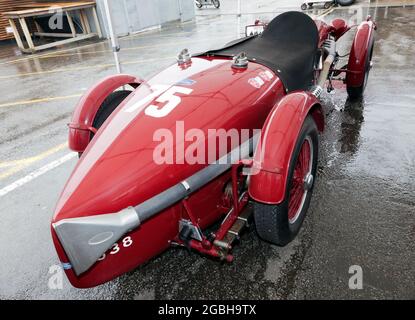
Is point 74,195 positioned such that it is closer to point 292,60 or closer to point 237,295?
point 237,295

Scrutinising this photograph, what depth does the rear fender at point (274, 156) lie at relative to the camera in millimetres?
1905

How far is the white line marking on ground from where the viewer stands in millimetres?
3426

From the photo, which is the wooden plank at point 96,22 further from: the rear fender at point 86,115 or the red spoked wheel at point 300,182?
the red spoked wheel at point 300,182

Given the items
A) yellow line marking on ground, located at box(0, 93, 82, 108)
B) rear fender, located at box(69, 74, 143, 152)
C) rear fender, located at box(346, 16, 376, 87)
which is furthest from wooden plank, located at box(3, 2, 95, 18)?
rear fender, located at box(346, 16, 376, 87)

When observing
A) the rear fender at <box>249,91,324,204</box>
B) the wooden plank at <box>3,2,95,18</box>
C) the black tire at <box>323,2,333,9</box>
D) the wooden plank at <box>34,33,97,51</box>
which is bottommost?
the black tire at <box>323,2,333,9</box>

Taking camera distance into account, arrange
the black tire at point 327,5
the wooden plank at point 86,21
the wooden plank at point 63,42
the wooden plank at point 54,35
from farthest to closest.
→ the black tire at point 327,5, the wooden plank at point 54,35, the wooden plank at point 86,21, the wooden plank at point 63,42

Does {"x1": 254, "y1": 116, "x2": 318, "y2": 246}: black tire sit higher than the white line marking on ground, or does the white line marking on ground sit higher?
{"x1": 254, "y1": 116, "x2": 318, "y2": 246}: black tire

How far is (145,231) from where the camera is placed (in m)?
1.83

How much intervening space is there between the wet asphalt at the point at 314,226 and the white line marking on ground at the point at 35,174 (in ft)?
0.26

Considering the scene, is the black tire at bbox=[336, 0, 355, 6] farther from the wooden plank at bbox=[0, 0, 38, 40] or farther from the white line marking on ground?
the white line marking on ground

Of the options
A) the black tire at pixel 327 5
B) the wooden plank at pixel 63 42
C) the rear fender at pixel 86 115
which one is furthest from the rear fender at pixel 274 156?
the black tire at pixel 327 5

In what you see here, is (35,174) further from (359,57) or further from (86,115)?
(359,57)
